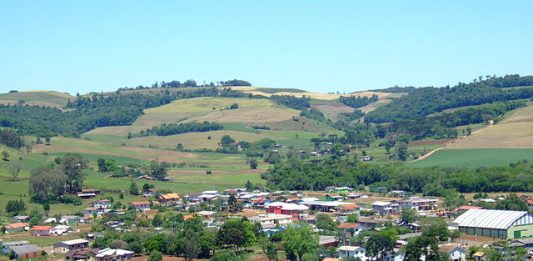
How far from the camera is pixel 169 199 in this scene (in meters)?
70.6

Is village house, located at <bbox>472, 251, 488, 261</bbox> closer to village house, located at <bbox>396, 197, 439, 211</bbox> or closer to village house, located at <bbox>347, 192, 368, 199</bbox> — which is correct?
village house, located at <bbox>396, 197, 439, 211</bbox>

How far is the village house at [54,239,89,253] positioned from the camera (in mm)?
48781

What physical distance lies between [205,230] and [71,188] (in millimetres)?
25637

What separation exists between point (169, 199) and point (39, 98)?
106m

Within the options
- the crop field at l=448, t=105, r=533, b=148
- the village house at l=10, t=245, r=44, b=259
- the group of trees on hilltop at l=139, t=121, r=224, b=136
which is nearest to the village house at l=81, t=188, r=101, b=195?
the village house at l=10, t=245, r=44, b=259

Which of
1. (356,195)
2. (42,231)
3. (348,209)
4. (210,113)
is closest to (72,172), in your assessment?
(42,231)

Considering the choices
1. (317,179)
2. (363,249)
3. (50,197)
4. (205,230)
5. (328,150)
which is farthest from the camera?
(328,150)

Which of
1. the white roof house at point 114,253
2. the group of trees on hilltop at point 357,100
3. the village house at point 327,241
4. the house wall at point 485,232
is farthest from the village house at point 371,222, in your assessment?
the group of trees on hilltop at point 357,100

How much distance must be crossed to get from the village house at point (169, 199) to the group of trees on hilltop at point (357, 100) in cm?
10563

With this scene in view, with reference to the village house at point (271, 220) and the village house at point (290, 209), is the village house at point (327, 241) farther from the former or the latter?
the village house at point (290, 209)

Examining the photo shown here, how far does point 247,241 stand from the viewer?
1870 inches

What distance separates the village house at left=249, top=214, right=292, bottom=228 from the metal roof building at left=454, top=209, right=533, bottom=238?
1214cm

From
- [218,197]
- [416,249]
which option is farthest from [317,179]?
[416,249]

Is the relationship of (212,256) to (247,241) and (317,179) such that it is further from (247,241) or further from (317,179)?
(317,179)
